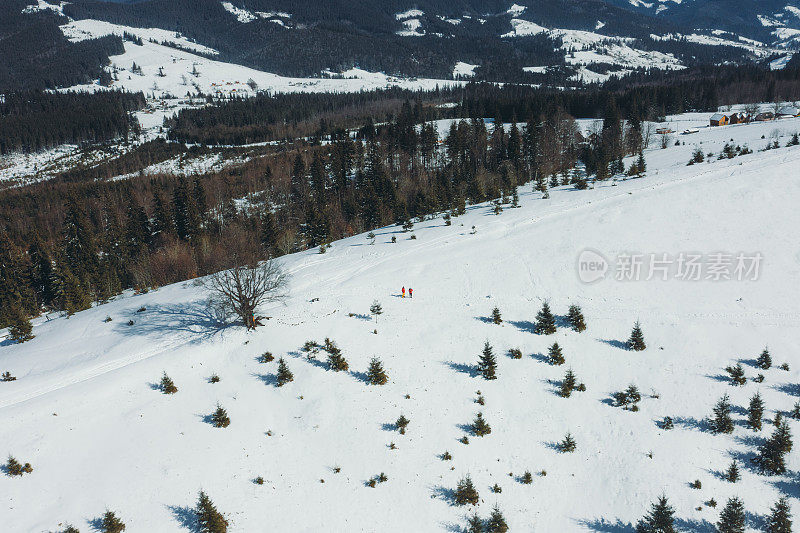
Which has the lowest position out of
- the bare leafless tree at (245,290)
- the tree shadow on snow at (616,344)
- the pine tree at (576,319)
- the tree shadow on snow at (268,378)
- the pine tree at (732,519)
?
the pine tree at (732,519)

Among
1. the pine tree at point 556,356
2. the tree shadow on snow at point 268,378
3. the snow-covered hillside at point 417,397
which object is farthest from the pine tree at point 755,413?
the tree shadow on snow at point 268,378

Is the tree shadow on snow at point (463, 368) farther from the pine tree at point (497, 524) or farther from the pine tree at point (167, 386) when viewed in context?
the pine tree at point (167, 386)

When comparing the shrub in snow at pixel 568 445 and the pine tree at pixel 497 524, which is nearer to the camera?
the pine tree at pixel 497 524

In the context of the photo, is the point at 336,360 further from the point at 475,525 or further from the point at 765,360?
the point at 765,360

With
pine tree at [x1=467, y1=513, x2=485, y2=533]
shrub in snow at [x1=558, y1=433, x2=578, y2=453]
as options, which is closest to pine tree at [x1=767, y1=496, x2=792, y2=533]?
shrub in snow at [x1=558, y1=433, x2=578, y2=453]

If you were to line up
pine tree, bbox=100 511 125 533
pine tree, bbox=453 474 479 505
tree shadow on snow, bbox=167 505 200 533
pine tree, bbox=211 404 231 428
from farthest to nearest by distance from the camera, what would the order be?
1. pine tree, bbox=211 404 231 428
2. pine tree, bbox=453 474 479 505
3. tree shadow on snow, bbox=167 505 200 533
4. pine tree, bbox=100 511 125 533

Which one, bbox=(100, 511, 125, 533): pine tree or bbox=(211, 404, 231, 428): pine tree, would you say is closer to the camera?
bbox=(100, 511, 125, 533): pine tree

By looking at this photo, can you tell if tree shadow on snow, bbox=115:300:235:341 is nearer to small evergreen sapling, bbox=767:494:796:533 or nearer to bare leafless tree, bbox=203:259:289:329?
bare leafless tree, bbox=203:259:289:329
